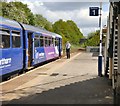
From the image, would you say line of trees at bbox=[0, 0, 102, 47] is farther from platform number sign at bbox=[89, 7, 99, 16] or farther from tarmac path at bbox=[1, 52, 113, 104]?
tarmac path at bbox=[1, 52, 113, 104]

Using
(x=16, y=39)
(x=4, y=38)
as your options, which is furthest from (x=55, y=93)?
(x=16, y=39)

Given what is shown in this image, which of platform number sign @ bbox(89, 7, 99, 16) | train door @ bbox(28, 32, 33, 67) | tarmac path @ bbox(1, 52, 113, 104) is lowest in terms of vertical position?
tarmac path @ bbox(1, 52, 113, 104)

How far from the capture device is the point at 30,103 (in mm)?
10625

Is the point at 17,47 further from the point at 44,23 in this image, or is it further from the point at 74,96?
the point at 44,23

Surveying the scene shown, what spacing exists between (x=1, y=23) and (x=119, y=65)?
18.1 feet

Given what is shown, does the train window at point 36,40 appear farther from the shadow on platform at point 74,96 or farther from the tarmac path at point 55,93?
the shadow on platform at point 74,96

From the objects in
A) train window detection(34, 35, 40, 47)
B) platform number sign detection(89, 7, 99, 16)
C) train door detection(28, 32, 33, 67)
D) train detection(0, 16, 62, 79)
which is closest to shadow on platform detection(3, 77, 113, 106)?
train detection(0, 16, 62, 79)

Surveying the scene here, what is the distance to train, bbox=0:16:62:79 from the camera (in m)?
15.6

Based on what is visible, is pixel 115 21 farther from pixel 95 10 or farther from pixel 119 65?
pixel 95 10

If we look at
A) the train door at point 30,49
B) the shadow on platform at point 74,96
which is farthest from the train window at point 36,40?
the shadow on platform at point 74,96

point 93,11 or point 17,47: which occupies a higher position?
point 93,11

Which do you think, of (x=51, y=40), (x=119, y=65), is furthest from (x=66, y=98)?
(x=51, y=40)

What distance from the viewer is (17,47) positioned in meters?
18.2

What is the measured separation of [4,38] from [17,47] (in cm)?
257
